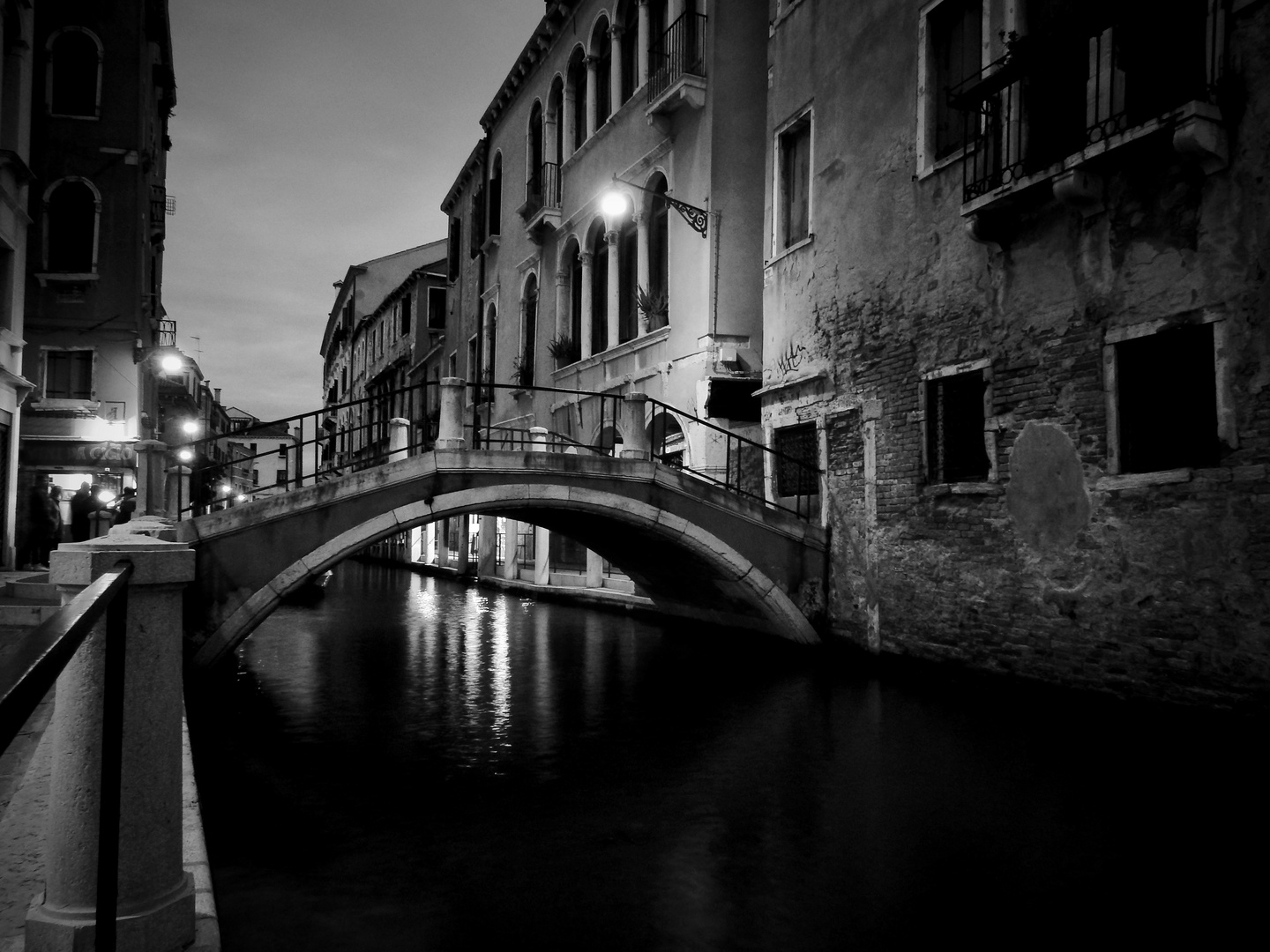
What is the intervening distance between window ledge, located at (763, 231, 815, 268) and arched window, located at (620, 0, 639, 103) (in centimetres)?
485

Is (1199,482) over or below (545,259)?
below

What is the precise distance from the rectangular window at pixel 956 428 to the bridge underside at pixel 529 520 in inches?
80.4

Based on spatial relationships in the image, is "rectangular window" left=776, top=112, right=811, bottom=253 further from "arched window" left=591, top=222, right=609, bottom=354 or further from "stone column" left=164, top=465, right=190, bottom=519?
"stone column" left=164, top=465, right=190, bottom=519

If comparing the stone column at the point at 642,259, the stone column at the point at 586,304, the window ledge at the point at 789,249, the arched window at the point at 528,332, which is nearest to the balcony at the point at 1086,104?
the window ledge at the point at 789,249

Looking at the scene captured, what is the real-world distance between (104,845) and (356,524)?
7.43 metres

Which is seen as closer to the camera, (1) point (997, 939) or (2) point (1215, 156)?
(1) point (997, 939)

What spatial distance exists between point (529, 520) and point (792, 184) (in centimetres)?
532

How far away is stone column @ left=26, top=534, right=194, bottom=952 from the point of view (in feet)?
7.95

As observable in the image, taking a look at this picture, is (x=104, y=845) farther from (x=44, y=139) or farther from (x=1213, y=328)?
(x=44, y=139)

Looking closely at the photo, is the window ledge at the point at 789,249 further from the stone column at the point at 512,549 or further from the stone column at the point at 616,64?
the stone column at the point at 512,549

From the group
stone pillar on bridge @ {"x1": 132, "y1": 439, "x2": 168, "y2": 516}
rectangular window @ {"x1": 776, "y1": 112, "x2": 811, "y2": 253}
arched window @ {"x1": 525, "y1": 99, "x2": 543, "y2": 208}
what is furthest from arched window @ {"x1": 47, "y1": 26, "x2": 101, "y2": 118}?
rectangular window @ {"x1": 776, "y1": 112, "x2": 811, "y2": 253}

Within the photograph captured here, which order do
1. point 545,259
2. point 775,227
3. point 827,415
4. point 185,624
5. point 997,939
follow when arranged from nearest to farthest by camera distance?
point 997,939 → point 185,624 → point 827,415 → point 775,227 → point 545,259

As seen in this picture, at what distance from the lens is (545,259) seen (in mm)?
19078

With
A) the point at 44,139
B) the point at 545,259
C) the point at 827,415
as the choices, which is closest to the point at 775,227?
the point at 827,415
